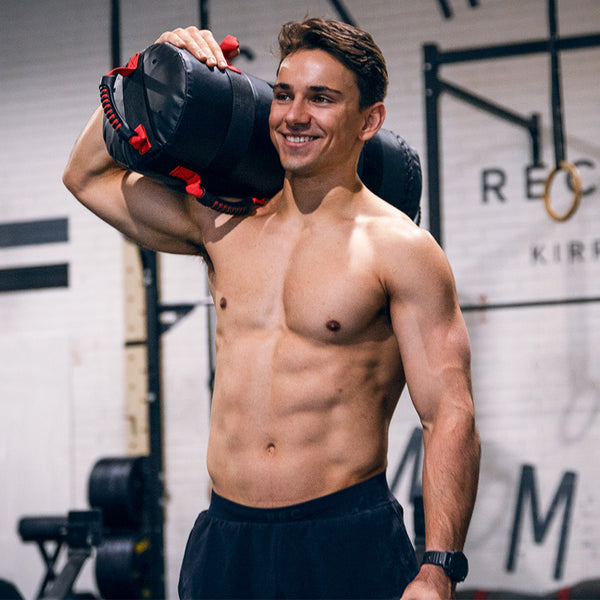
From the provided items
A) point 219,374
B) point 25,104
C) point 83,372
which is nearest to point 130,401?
point 83,372

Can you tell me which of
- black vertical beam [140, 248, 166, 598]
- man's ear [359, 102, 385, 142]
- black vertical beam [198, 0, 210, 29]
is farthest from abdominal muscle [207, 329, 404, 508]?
black vertical beam [198, 0, 210, 29]

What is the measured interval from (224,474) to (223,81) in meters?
0.88

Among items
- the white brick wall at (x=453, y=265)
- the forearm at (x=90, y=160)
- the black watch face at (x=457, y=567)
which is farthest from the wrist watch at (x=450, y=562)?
the white brick wall at (x=453, y=265)

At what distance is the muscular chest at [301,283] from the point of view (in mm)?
1875

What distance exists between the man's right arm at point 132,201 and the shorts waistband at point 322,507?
0.68m

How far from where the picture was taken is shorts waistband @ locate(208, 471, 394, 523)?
1828 millimetres

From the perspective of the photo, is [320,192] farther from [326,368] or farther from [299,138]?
[326,368]

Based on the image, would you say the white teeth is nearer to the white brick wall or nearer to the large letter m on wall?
the white brick wall

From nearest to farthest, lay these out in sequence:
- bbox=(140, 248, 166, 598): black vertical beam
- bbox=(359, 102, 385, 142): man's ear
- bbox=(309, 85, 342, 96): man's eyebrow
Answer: bbox=(309, 85, 342, 96): man's eyebrow → bbox=(359, 102, 385, 142): man's ear → bbox=(140, 248, 166, 598): black vertical beam

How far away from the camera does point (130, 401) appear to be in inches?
212

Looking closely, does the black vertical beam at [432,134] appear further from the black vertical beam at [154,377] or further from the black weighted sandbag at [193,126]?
the black weighted sandbag at [193,126]

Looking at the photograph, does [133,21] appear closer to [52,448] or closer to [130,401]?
[130,401]

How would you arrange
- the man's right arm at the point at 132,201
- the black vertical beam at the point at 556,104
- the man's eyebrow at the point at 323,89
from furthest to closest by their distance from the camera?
1. the black vertical beam at the point at 556,104
2. the man's right arm at the point at 132,201
3. the man's eyebrow at the point at 323,89

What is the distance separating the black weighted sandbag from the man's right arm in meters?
0.14
